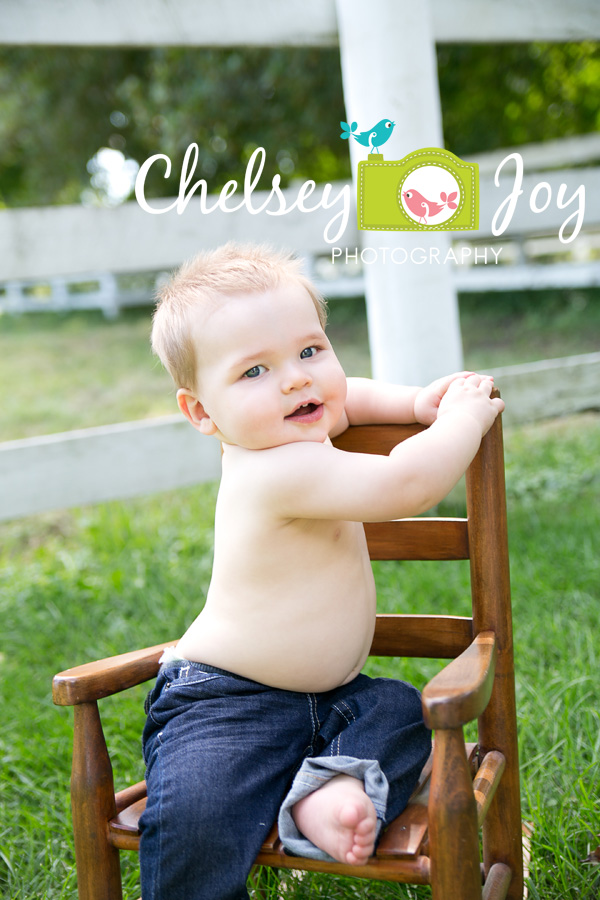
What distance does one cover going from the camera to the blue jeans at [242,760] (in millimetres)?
1281

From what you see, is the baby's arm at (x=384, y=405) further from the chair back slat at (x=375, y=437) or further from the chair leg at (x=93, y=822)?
the chair leg at (x=93, y=822)

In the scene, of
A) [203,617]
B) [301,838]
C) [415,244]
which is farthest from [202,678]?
[415,244]

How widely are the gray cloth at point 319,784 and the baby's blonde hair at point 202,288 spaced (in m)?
0.64

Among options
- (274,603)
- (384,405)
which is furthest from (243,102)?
(274,603)

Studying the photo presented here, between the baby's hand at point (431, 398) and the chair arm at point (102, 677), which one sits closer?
the chair arm at point (102, 677)

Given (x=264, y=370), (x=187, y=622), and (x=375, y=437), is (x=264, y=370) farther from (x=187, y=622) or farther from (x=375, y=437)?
(x=187, y=622)

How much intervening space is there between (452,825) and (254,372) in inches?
28.6

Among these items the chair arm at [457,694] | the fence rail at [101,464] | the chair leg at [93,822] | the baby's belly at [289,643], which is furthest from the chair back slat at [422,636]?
the fence rail at [101,464]

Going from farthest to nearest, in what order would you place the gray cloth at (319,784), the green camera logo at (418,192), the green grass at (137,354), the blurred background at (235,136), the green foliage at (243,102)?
the green foliage at (243,102) → the blurred background at (235,136) → the green grass at (137,354) → the green camera logo at (418,192) → the gray cloth at (319,784)

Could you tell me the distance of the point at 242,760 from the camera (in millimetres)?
1335

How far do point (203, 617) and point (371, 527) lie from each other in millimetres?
422

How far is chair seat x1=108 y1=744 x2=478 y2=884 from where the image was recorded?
1.22 metres

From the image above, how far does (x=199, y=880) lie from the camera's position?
1287 mm

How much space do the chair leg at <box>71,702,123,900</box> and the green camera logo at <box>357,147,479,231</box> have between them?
2.08 metres
